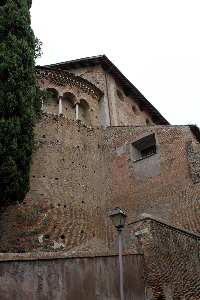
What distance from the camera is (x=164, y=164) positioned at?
47.0 ft

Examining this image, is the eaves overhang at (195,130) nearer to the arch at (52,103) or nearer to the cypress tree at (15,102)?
the arch at (52,103)

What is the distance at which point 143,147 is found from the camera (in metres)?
16.2

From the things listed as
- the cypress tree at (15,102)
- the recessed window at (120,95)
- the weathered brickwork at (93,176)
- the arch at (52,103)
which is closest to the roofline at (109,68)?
the recessed window at (120,95)

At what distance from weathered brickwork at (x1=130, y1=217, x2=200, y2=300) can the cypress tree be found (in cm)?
419

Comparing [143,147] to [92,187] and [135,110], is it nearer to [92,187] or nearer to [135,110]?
[92,187]

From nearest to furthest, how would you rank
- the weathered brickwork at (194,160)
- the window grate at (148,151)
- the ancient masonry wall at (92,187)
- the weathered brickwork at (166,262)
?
the weathered brickwork at (166,262) → the ancient masonry wall at (92,187) → the weathered brickwork at (194,160) → the window grate at (148,151)

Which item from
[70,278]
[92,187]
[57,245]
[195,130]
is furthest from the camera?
[92,187]

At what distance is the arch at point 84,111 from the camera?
17.6 meters

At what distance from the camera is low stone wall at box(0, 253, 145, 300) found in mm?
6184

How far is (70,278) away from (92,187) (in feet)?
29.0

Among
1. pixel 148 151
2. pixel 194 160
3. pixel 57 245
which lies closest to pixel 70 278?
pixel 57 245

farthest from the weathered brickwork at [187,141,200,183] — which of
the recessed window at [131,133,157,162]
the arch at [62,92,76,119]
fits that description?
the arch at [62,92,76,119]

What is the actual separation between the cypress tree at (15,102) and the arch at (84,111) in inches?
224

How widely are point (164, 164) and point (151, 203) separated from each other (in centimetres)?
189
